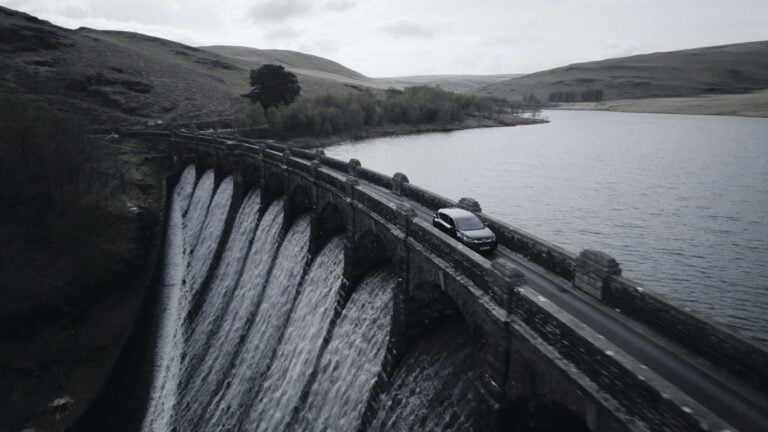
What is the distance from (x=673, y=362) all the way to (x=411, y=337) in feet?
29.0

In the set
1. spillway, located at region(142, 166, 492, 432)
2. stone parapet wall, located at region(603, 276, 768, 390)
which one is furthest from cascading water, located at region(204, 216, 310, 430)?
stone parapet wall, located at region(603, 276, 768, 390)

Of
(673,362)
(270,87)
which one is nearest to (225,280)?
(673,362)

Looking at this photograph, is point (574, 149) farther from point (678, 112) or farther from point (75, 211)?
point (678, 112)

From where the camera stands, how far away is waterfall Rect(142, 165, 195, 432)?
30.4 meters

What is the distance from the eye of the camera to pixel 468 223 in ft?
64.7

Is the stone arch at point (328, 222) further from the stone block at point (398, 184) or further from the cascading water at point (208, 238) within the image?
the cascading water at point (208, 238)

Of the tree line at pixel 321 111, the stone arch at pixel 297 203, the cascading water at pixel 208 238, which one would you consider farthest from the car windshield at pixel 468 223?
the tree line at pixel 321 111

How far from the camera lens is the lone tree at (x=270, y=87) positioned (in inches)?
4535

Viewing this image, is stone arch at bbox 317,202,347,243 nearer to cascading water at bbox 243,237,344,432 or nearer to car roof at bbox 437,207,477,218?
cascading water at bbox 243,237,344,432

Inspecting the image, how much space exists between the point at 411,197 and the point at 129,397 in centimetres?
2631

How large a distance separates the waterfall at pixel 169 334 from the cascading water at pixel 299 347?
11.1 m

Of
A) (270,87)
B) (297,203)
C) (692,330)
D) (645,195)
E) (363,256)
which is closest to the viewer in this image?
(692,330)

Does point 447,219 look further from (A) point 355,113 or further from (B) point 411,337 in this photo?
(A) point 355,113

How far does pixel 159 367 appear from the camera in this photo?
34.3m
